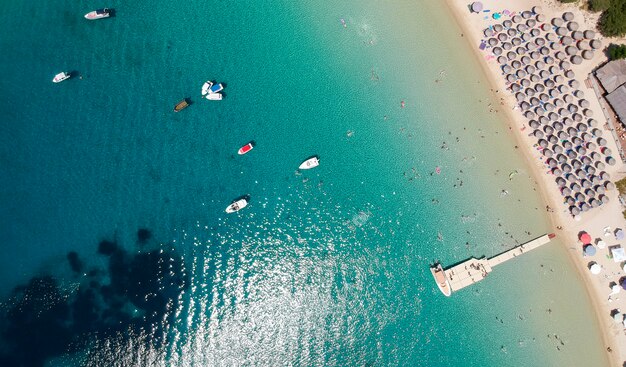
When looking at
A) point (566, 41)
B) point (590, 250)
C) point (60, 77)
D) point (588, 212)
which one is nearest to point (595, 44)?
point (566, 41)

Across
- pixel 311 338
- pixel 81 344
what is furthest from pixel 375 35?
pixel 81 344

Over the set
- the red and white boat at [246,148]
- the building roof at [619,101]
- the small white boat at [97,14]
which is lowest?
the red and white boat at [246,148]

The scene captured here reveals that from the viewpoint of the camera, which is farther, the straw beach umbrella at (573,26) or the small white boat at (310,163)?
the straw beach umbrella at (573,26)

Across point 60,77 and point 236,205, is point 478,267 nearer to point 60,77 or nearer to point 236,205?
point 236,205

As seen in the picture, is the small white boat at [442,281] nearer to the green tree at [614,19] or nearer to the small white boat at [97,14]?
the green tree at [614,19]

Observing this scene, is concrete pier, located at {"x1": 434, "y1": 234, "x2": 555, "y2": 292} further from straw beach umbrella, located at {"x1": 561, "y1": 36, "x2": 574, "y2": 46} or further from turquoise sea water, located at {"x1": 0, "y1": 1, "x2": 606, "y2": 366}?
straw beach umbrella, located at {"x1": 561, "y1": 36, "x2": 574, "y2": 46}

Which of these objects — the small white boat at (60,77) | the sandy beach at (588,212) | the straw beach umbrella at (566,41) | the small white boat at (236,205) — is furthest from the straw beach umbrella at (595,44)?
the small white boat at (60,77)
